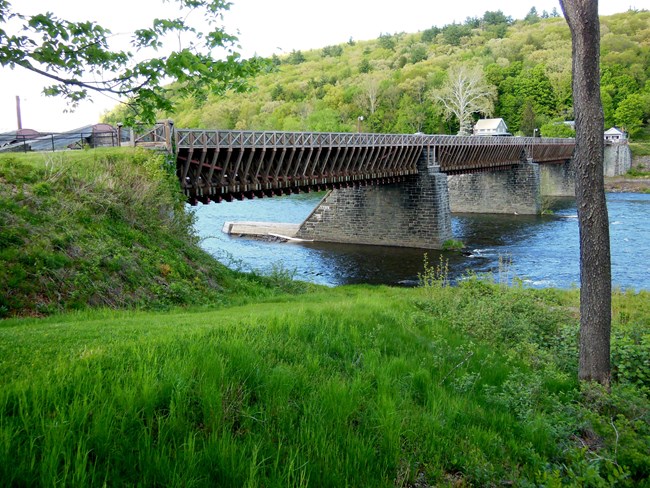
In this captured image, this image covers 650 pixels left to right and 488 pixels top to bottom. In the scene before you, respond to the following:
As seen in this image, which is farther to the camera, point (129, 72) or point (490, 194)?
point (490, 194)

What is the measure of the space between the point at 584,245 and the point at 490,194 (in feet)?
175

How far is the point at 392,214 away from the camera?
39562mm

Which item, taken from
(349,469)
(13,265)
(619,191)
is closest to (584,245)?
(349,469)

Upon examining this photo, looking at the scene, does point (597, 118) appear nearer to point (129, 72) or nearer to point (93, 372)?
point (129, 72)

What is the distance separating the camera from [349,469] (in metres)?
4.00

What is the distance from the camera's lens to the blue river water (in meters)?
27.4

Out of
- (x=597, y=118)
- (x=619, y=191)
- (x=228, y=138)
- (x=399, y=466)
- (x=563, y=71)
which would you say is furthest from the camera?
(x=563, y=71)

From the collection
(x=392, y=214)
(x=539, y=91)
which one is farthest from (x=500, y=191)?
(x=539, y=91)

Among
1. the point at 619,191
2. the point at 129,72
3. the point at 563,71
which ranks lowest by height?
the point at 619,191

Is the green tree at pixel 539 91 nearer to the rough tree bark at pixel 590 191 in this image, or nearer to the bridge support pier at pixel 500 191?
the bridge support pier at pixel 500 191

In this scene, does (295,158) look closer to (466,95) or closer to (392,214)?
(392,214)

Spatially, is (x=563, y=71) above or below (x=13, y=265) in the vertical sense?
above

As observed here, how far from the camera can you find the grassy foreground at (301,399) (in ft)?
12.0

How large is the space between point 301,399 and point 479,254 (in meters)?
31.6
